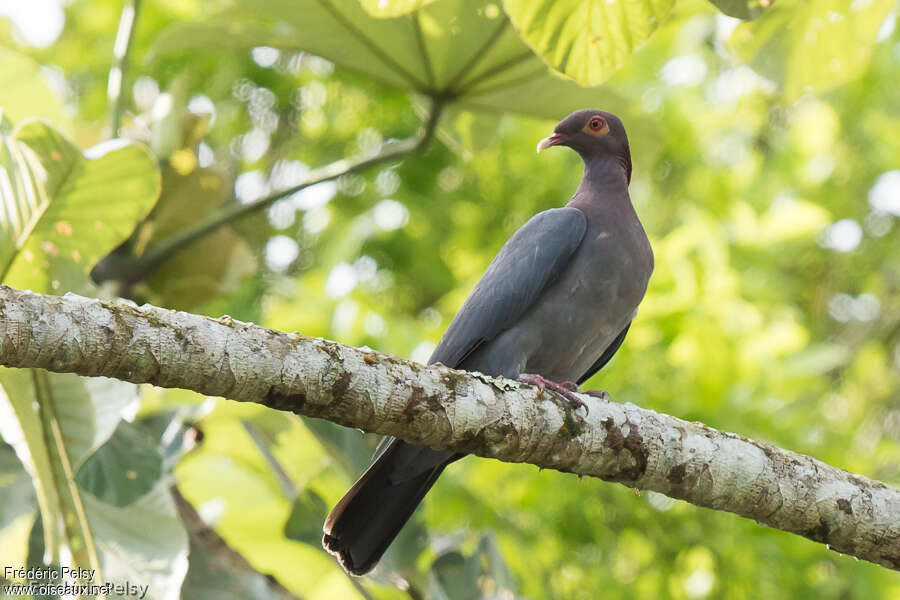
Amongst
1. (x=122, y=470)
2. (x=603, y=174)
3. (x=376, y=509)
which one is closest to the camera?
(x=122, y=470)

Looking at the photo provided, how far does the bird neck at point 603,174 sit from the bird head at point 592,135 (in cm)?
1

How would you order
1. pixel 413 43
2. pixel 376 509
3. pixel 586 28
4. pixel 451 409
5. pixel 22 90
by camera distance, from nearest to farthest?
pixel 451 409 < pixel 586 28 < pixel 376 509 < pixel 22 90 < pixel 413 43

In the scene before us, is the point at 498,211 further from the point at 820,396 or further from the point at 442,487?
the point at 820,396

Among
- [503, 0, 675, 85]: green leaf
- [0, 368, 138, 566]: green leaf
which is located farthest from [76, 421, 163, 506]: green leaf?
[503, 0, 675, 85]: green leaf

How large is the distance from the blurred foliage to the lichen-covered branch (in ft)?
2.00

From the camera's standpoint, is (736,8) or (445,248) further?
(445,248)

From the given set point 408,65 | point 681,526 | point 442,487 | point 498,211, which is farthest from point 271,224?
point 681,526

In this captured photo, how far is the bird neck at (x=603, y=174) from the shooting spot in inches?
131

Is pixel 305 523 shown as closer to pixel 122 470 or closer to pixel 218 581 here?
pixel 218 581

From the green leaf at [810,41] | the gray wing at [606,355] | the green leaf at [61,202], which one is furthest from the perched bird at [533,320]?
the green leaf at [61,202]

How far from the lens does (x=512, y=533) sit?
4.19 meters

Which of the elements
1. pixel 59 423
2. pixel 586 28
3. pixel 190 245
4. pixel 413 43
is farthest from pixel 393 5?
pixel 190 245

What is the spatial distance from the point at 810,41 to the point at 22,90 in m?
2.47

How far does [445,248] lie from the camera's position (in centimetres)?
556
